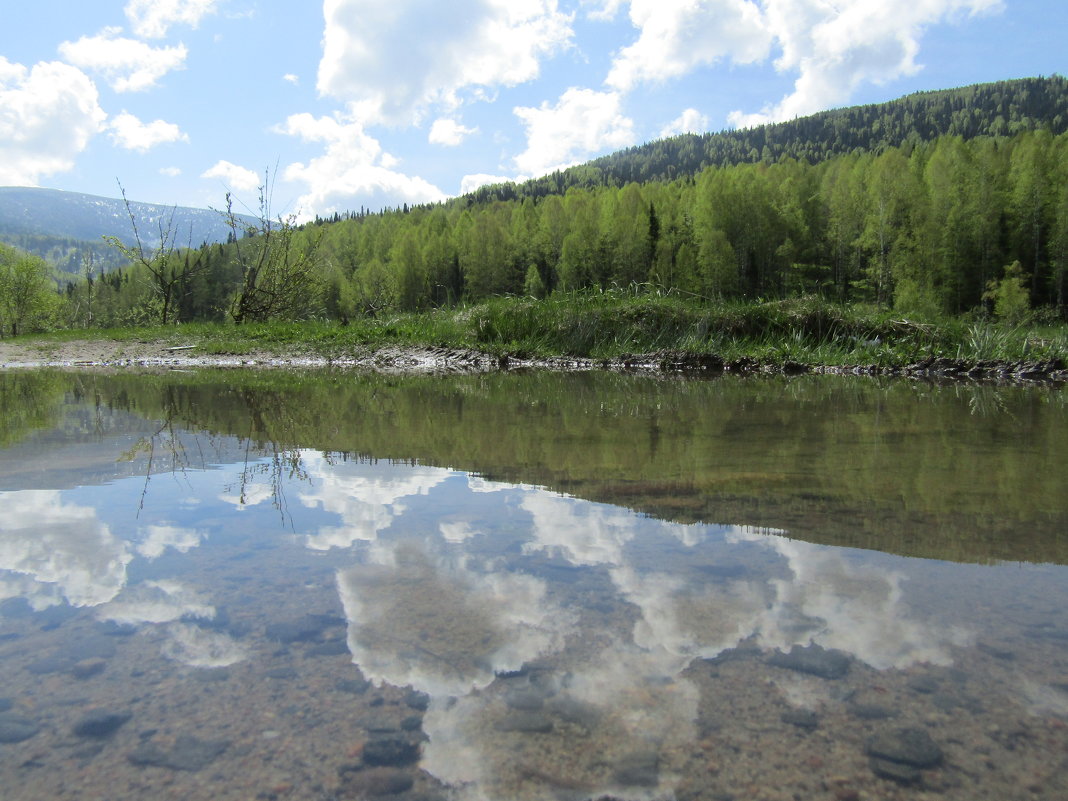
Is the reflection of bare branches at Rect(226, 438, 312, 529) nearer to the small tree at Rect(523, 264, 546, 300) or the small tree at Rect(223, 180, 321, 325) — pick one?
the small tree at Rect(223, 180, 321, 325)

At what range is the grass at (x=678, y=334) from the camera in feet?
34.0

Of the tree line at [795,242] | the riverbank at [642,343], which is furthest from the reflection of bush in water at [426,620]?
the tree line at [795,242]

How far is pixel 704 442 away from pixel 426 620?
8.33ft

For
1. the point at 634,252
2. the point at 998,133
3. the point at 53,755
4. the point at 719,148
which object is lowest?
the point at 53,755

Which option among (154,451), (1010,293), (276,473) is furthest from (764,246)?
(276,473)

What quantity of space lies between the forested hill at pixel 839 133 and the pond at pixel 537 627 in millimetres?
99451

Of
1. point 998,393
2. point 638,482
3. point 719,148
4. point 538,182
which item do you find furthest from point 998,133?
point 638,482

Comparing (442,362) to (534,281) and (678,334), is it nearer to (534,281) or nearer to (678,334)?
A: (678,334)

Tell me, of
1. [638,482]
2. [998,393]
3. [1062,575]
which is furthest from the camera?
[998,393]

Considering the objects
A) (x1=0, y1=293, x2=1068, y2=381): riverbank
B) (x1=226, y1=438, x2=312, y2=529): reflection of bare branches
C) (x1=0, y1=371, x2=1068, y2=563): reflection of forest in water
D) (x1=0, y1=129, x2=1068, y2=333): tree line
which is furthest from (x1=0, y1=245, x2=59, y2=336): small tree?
(x1=226, y1=438, x2=312, y2=529): reflection of bare branches

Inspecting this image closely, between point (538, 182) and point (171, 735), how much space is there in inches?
5017

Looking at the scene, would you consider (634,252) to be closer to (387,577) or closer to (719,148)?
(387,577)

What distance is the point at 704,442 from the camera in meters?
3.80

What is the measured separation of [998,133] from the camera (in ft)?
290
